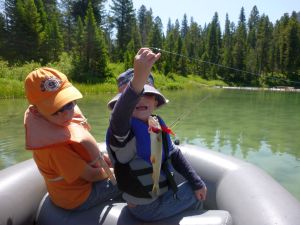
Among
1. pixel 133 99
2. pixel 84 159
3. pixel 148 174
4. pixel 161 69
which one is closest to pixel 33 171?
pixel 84 159

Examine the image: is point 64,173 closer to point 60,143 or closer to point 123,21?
point 60,143

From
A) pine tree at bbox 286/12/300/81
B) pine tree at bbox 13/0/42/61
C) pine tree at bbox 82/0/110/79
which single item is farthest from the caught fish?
pine tree at bbox 286/12/300/81

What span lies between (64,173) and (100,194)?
0.31 meters

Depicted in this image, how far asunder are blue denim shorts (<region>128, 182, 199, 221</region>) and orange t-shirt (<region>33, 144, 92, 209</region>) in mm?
335

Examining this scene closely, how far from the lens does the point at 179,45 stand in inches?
1628

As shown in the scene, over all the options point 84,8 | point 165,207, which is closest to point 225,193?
point 165,207

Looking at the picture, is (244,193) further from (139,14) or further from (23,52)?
(139,14)

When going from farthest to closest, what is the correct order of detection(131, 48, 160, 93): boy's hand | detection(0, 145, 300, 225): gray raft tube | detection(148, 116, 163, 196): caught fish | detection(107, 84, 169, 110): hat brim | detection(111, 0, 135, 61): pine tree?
detection(111, 0, 135, 61): pine tree < detection(0, 145, 300, 225): gray raft tube < detection(107, 84, 169, 110): hat brim < detection(148, 116, 163, 196): caught fish < detection(131, 48, 160, 93): boy's hand

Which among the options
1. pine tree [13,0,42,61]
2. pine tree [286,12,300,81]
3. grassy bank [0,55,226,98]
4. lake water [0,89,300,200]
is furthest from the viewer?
pine tree [286,12,300,81]

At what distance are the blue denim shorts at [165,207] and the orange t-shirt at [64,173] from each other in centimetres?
33

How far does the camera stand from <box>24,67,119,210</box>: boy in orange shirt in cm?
193

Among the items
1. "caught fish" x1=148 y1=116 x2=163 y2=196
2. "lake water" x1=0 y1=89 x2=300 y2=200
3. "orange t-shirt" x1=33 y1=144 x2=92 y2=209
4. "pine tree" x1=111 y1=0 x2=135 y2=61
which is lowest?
"lake water" x1=0 y1=89 x2=300 y2=200

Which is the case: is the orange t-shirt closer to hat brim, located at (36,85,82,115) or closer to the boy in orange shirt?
the boy in orange shirt

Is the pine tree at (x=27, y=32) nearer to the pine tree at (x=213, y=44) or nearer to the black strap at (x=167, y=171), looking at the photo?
the black strap at (x=167, y=171)
